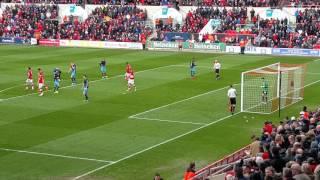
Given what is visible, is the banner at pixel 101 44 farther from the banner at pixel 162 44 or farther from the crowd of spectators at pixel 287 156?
the crowd of spectators at pixel 287 156

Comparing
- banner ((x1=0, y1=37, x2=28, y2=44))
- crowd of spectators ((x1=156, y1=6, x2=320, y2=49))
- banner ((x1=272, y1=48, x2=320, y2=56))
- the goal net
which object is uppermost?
crowd of spectators ((x1=156, y1=6, x2=320, y2=49))

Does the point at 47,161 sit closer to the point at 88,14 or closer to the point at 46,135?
the point at 46,135

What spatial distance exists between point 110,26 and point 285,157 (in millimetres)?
56225

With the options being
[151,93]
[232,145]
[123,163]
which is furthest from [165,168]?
[151,93]

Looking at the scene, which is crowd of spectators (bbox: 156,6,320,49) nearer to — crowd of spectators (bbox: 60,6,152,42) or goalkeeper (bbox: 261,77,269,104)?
crowd of spectators (bbox: 60,6,152,42)

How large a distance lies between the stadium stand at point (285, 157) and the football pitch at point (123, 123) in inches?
168

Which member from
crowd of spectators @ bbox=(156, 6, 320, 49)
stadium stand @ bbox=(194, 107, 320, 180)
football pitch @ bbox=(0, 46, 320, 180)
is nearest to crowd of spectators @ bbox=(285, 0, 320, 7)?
crowd of spectators @ bbox=(156, 6, 320, 49)

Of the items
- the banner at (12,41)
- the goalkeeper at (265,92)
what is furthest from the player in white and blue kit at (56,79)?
the banner at (12,41)

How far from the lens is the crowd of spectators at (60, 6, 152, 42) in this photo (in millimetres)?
68312

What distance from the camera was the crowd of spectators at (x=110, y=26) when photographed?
68.3 meters

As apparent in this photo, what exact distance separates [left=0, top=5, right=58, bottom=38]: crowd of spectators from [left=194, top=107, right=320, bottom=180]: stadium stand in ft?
181

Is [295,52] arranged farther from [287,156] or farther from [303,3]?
[287,156]

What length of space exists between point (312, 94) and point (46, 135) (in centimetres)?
1732

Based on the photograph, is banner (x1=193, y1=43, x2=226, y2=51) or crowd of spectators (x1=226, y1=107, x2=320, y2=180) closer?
crowd of spectators (x1=226, y1=107, x2=320, y2=180)
